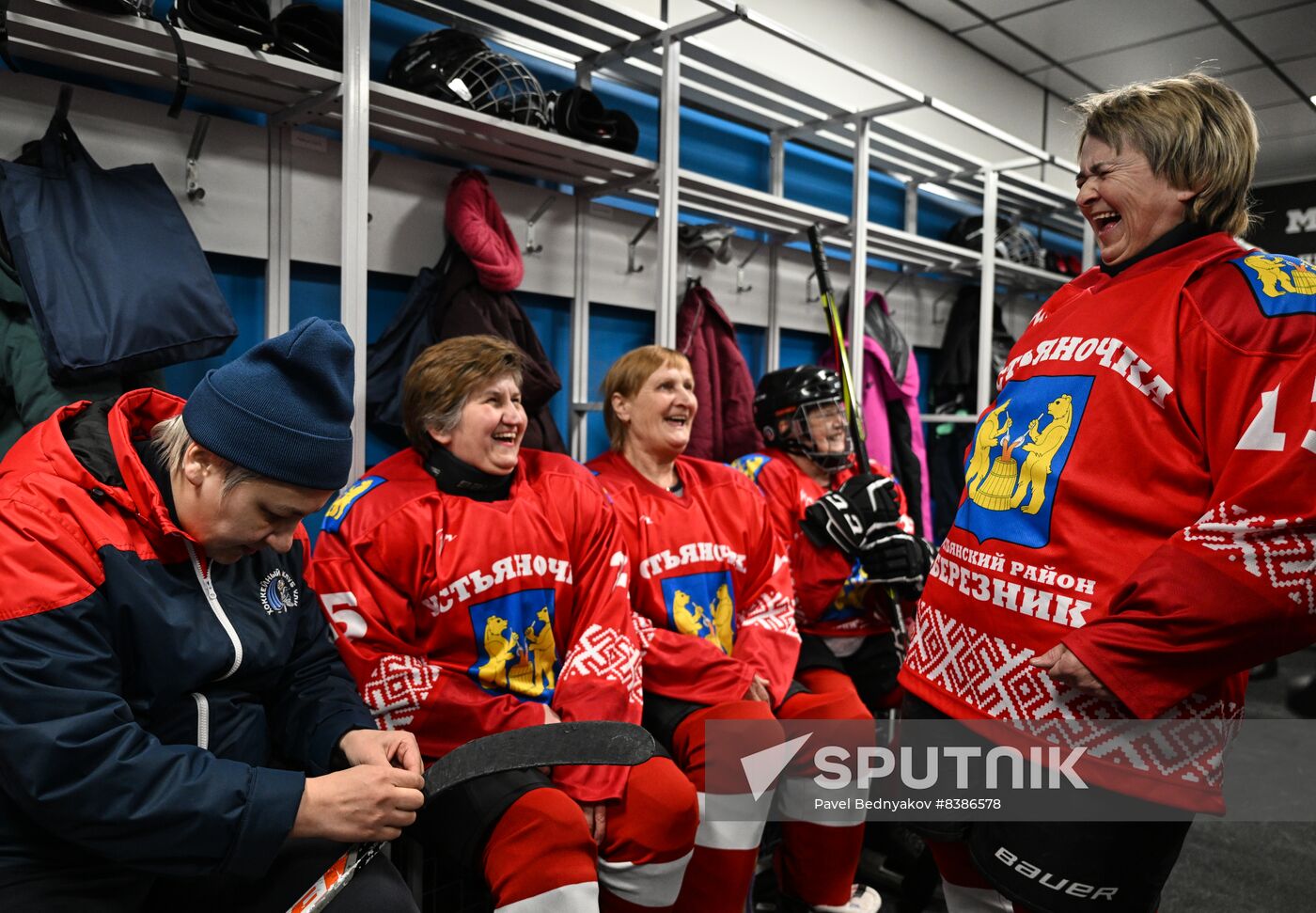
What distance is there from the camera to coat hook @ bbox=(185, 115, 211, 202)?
6.27ft

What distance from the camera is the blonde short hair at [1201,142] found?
100cm

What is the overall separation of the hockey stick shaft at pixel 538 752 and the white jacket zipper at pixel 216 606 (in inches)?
11.2

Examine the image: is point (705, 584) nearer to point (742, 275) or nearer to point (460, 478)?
point (460, 478)

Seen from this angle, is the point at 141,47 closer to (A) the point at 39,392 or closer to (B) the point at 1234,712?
(A) the point at 39,392

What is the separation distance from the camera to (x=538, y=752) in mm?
1184

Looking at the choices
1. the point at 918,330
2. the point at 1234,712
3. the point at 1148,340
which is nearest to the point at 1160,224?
the point at 1148,340

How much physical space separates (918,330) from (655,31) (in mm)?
2228

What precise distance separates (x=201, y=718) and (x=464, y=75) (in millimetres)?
1535

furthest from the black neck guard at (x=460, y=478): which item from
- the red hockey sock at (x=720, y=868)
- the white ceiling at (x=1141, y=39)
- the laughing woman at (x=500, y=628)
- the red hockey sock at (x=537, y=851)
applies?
the white ceiling at (x=1141, y=39)

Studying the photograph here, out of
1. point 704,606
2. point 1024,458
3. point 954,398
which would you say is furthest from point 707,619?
point 954,398

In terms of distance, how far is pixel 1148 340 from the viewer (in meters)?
0.94

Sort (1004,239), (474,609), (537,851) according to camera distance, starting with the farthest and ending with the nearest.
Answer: (1004,239)
(474,609)
(537,851)

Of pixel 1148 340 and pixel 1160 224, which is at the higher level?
pixel 1160 224

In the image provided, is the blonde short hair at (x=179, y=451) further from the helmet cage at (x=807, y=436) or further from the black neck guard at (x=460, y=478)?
the helmet cage at (x=807, y=436)
